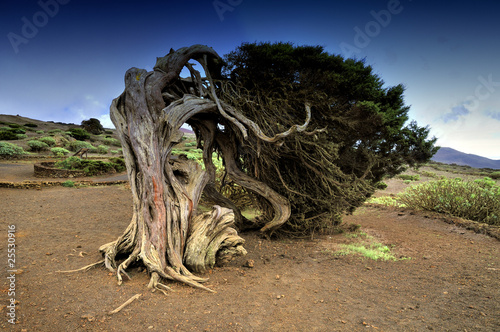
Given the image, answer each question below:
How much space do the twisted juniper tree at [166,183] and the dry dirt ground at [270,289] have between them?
0.32m

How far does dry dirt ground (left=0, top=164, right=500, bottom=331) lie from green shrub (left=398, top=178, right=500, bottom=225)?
8.23 feet

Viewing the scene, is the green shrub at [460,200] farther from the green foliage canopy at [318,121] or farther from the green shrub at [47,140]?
the green shrub at [47,140]

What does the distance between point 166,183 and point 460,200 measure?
10.1 metres

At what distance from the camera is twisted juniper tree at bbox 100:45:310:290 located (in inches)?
168

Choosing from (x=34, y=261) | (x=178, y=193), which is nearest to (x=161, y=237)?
(x=178, y=193)

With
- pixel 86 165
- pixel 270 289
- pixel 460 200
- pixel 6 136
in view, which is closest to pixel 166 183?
pixel 270 289

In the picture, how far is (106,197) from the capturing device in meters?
10.5

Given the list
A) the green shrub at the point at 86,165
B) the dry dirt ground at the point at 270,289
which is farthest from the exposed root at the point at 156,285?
the green shrub at the point at 86,165

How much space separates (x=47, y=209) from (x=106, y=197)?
246 centimetres

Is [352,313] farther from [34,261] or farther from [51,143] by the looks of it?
[51,143]

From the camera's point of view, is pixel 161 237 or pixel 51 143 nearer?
pixel 161 237

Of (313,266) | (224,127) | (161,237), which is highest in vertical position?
(224,127)

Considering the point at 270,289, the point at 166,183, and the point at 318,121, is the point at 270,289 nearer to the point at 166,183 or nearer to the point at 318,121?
the point at 166,183

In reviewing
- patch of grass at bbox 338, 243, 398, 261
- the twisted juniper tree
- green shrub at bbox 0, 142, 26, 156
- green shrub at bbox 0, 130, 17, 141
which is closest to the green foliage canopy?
the twisted juniper tree
